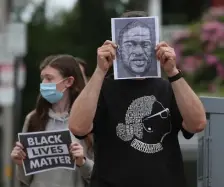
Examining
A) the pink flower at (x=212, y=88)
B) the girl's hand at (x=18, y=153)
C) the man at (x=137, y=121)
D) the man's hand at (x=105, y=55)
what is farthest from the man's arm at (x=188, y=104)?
the pink flower at (x=212, y=88)

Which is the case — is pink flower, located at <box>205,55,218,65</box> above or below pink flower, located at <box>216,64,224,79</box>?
above

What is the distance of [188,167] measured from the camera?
651 cm

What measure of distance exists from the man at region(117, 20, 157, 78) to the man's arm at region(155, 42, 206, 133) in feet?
0.23

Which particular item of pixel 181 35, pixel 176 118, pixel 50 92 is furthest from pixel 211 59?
pixel 176 118

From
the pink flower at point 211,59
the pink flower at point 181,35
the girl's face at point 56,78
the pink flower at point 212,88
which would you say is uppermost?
the girl's face at point 56,78

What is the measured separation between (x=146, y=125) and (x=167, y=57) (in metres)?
0.38

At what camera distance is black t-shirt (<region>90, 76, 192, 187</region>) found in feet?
14.6

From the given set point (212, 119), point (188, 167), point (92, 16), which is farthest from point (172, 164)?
point (92, 16)

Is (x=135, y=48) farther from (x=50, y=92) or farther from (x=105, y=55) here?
(x=50, y=92)

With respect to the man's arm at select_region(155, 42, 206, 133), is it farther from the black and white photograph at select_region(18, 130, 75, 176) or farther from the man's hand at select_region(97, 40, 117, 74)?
the black and white photograph at select_region(18, 130, 75, 176)

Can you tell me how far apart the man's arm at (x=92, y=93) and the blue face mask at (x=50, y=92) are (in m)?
0.85

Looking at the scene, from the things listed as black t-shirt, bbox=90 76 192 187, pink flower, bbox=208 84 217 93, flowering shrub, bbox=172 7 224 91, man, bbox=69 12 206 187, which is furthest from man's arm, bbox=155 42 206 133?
flowering shrub, bbox=172 7 224 91

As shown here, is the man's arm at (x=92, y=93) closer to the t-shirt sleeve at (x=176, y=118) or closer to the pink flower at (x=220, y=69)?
the t-shirt sleeve at (x=176, y=118)

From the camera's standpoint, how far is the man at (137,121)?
4418mm
